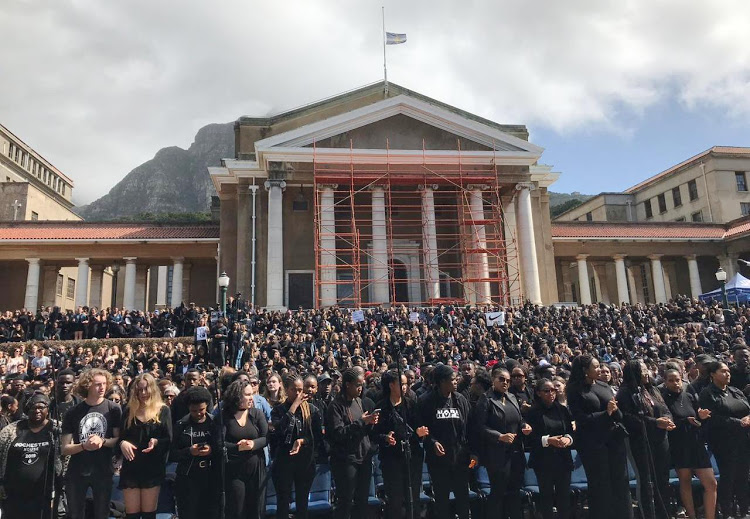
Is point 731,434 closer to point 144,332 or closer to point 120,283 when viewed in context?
point 144,332

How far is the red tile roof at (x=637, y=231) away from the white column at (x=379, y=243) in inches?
499

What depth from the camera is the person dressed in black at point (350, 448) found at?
6016 millimetres

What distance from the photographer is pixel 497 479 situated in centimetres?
604

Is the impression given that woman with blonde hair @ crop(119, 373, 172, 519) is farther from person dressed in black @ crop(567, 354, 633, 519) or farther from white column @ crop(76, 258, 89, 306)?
white column @ crop(76, 258, 89, 306)

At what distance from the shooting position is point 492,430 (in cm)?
599

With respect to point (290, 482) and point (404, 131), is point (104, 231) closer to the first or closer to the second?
point (404, 131)

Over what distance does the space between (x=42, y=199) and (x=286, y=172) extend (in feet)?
95.4

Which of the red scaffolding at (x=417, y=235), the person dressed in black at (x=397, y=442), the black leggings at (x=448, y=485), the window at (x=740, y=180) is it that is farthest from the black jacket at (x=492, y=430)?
the window at (x=740, y=180)

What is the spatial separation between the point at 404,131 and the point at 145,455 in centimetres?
2452

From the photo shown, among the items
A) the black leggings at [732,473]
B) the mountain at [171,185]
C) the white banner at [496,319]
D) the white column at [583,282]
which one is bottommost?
the black leggings at [732,473]

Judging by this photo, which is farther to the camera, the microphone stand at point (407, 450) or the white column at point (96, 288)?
the white column at point (96, 288)

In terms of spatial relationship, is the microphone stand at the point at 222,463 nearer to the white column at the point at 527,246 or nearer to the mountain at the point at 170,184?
the white column at the point at 527,246

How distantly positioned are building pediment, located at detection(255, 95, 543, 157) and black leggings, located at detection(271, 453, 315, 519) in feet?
73.1

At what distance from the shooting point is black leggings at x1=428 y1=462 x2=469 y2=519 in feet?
19.6
